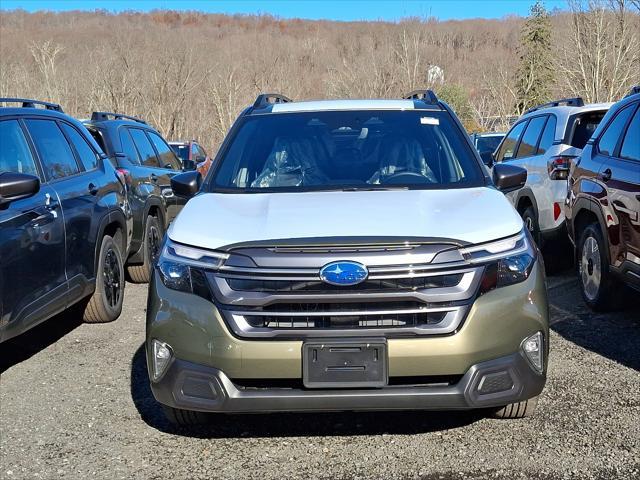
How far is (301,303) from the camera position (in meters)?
3.16

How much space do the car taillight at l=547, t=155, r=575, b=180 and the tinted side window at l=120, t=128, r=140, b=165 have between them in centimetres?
427

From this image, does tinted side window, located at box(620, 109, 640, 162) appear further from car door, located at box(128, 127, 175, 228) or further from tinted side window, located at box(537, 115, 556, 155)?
car door, located at box(128, 127, 175, 228)

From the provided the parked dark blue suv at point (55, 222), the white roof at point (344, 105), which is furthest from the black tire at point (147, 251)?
the white roof at point (344, 105)

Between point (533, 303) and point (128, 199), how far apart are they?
4.78 metres

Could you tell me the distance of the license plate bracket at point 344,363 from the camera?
3.11m

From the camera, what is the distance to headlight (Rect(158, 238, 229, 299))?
325 cm

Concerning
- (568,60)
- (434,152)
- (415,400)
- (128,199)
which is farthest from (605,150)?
(568,60)

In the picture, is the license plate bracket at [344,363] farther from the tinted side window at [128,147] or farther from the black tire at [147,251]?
the tinted side window at [128,147]

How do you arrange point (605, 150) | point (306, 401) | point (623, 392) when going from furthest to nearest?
point (605, 150), point (623, 392), point (306, 401)

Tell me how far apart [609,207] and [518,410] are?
7.43 ft

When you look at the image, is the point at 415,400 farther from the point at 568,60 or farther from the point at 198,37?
the point at 198,37

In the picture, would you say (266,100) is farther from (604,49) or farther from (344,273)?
(604,49)

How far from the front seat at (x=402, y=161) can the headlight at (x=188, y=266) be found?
1.31 m

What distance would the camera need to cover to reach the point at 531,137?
8.17 m
